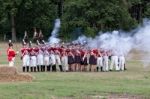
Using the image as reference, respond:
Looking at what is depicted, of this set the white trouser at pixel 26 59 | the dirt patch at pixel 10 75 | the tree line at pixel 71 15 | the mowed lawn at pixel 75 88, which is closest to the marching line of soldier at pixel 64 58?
the white trouser at pixel 26 59

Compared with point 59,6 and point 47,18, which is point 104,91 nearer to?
point 47,18

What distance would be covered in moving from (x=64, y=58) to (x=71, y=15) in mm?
38336

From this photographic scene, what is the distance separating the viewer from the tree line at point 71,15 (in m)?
70.7

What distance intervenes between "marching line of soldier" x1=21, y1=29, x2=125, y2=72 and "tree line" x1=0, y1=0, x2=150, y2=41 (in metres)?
23.8

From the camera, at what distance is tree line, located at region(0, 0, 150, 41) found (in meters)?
70.7

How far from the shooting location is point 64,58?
3644cm

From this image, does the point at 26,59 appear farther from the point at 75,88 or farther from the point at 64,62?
the point at 75,88

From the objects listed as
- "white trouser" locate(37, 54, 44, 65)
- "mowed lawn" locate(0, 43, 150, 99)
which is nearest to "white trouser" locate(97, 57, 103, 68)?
"white trouser" locate(37, 54, 44, 65)

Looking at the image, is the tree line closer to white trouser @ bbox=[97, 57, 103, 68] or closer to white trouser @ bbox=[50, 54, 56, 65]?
white trouser @ bbox=[97, 57, 103, 68]

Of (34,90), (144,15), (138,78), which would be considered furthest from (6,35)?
(34,90)

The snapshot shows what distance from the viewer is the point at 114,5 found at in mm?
71062

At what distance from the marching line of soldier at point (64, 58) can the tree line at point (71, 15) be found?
935 inches

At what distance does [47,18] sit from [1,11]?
691cm

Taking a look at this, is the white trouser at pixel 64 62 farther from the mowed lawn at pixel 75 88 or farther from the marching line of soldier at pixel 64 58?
the mowed lawn at pixel 75 88
